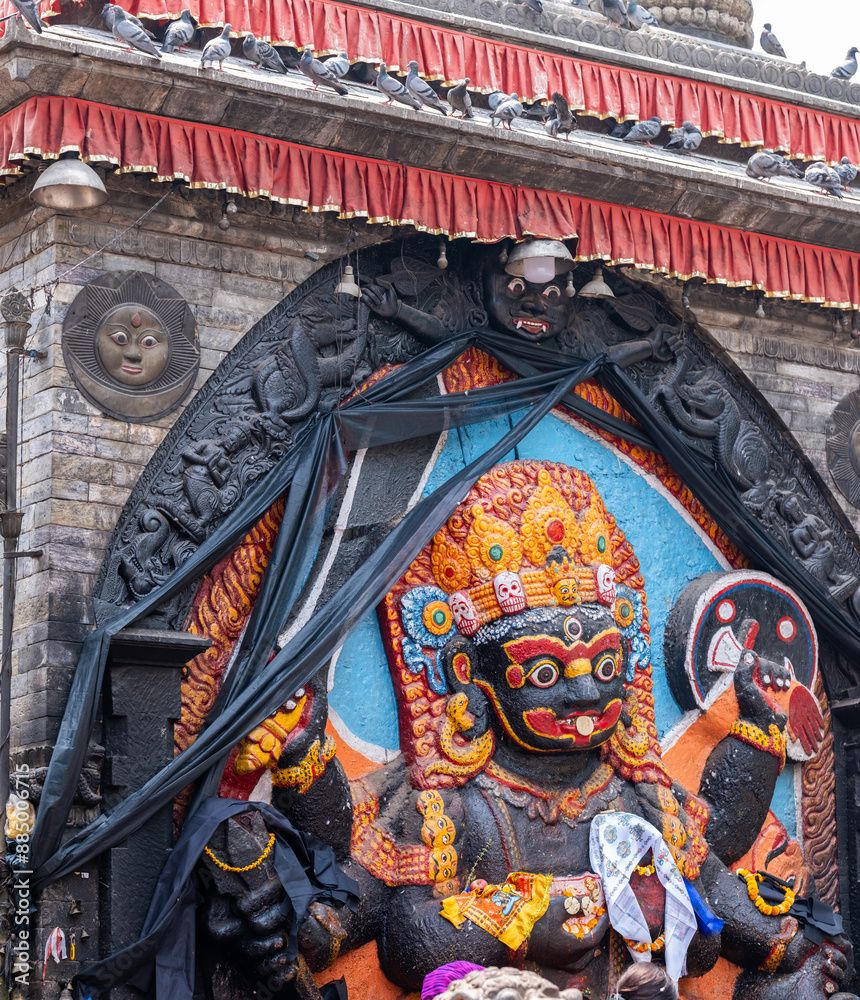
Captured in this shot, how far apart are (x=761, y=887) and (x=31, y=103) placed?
675 cm

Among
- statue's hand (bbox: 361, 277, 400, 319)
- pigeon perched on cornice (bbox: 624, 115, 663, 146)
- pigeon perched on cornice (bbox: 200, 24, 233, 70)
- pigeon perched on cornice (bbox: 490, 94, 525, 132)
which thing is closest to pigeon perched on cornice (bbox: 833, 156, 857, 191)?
pigeon perched on cornice (bbox: 624, 115, 663, 146)

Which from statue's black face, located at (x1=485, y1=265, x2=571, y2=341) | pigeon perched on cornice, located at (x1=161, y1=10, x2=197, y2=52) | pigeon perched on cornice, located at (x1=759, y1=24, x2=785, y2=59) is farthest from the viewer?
pigeon perched on cornice, located at (x1=759, y1=24, x2=785, y2=59)

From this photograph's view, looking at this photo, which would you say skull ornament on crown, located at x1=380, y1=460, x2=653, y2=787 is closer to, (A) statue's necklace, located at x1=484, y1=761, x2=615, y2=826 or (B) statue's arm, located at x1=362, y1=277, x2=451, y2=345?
(A) statue's necklace, located at x1=484, y1=761, x2=615, y2=826

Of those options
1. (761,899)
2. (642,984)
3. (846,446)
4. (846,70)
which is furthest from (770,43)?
(642,984)

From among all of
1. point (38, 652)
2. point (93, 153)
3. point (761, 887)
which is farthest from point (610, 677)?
point (93, 153)

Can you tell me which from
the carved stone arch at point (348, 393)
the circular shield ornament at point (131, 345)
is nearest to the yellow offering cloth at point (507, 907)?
the carved stone arch at point (348, 393)

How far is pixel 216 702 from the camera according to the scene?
A: 10.7m

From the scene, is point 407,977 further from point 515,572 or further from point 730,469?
point 730,469

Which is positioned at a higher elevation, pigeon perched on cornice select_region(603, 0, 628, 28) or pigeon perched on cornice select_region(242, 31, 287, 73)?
pigeon perched on cornice select_region(603, 0, 628, 28)

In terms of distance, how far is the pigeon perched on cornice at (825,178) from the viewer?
13.0 metres

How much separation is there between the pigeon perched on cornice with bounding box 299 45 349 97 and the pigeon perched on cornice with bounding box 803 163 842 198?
3638 millimetres

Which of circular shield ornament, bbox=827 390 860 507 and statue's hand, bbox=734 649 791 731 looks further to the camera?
circular shield ornament, bbox=827 390 860 507

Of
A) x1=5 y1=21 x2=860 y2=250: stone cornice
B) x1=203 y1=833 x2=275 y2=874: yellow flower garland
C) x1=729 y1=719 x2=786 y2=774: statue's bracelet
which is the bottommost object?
x1=203 y1=833 x2=275 y2=874: yellow flower garland

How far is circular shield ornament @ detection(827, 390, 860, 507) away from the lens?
13562 mm
